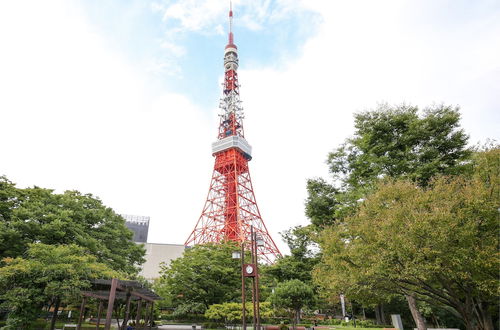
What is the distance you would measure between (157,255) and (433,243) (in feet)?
122

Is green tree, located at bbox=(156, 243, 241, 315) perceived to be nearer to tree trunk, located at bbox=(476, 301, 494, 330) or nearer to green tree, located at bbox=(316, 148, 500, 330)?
green tree, located at bbox=(316, 148, 500, 330)

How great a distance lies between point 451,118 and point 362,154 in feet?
13.3

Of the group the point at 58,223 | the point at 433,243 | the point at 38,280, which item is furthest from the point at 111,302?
the point at 58,223

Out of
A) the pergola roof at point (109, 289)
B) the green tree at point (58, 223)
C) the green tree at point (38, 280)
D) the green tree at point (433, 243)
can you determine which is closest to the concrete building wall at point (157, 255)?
the green tree at point (58, 223)

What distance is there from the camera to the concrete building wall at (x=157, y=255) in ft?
122

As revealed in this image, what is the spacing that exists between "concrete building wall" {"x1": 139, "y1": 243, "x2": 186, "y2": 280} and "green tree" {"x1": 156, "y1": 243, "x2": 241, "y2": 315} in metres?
19.4

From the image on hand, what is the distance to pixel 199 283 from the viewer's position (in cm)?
1830

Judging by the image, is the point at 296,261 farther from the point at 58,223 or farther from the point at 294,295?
the point at 58,223

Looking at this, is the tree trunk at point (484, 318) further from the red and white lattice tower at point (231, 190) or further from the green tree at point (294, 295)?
the red and white lattice tower at point (231, 190)

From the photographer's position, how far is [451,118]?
12.3 m

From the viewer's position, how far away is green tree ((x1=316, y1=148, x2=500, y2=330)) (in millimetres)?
7363

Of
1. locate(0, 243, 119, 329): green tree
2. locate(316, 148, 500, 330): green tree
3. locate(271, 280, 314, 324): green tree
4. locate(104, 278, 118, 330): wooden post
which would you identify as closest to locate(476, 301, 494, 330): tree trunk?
locate(316, 148, 500, 330): green tree

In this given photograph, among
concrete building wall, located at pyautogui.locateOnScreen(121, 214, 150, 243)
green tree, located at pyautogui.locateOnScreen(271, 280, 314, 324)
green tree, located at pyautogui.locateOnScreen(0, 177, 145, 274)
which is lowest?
green tree, located at pyautogui.locateOnScreen(271, 280, 314, 324)

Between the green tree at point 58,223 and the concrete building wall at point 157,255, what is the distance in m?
19.8
